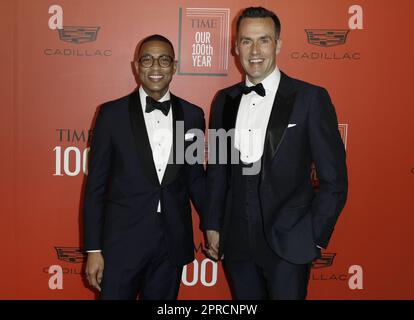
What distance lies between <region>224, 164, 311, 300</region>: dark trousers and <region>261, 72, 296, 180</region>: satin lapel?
0.10 metres

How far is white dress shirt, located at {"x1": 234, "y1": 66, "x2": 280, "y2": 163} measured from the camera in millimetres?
2012

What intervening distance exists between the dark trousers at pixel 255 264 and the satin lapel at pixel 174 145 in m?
0.33

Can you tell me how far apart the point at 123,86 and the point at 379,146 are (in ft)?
5.62

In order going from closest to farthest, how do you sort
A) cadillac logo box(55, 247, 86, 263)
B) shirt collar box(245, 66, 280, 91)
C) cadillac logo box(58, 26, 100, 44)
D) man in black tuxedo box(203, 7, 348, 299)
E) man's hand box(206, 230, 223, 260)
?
man in black tuxedo box(203, 7, 348, 299), shirt collar box(245, 66, 280, 91), man's hand box(206, 230, 223, 260), cadillac logo box(58, 26, 100, 44), cadillac logo box(55, 247, 86, 263)

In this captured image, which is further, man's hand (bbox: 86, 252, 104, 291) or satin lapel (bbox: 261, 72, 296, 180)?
man's hand (bbox: 86, 252, 104, 291)

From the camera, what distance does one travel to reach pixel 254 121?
204 centimetres

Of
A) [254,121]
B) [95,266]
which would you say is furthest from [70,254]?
[254,121]

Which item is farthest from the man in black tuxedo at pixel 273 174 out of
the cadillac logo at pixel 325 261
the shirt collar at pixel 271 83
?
the cadillac logo at pixel 325 261

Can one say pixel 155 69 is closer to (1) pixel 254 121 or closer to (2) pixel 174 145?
(2) pixel 174 145

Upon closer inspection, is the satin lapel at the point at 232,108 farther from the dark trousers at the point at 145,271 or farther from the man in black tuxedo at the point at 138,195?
the dark trousers at the point at 145,271

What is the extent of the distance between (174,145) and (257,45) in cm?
61

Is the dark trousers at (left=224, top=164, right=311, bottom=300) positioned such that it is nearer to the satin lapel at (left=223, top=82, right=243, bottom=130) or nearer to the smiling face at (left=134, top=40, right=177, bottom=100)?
the satin lapel at (left=223, top=82, right=243, bottom=130)

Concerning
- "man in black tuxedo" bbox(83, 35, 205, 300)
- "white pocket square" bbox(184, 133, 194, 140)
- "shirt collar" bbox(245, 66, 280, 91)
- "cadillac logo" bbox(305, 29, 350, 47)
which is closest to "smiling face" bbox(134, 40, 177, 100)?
"man in black tuxedo" bbox(83, 35, 205, 300)

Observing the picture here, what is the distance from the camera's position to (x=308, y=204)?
200 cm
